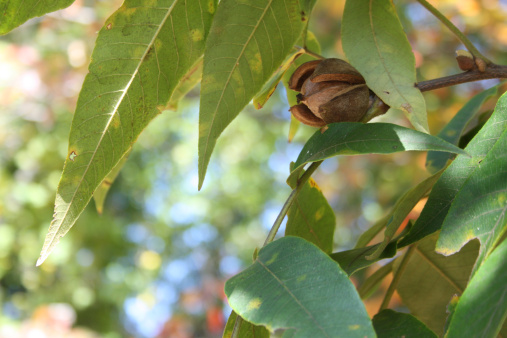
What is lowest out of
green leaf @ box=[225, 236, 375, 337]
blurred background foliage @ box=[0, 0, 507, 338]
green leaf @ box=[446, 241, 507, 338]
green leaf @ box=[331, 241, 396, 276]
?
blurred background foliage @ box=[0, 0, 507, 338]

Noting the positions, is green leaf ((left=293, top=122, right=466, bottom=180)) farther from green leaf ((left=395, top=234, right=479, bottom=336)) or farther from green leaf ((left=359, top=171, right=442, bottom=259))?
green leaf ((left=395, top=234, right=479, bottom=336))

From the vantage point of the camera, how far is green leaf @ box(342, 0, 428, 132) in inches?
17.2

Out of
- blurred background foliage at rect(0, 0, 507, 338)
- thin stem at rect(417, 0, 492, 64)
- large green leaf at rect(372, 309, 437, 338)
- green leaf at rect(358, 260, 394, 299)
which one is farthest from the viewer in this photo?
blurred background foliage at rect(0, 0, 507, 338)

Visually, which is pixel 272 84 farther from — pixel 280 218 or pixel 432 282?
pixel 432 282

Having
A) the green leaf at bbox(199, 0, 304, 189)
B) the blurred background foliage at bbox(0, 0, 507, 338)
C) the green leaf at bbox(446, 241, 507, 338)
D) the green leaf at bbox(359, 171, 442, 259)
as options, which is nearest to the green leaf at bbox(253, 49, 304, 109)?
the green leaf at bbox(199, 0, 304, 189)

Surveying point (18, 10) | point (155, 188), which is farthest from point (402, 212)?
point (155, 188)

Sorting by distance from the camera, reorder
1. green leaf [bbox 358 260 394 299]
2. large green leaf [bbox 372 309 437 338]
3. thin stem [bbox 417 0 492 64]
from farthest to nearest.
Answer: green leaf [bbox 358 260 394 299]
thin stem [bbox 417 0 492 64]
large green leaf [bbox 372 309 437 338]

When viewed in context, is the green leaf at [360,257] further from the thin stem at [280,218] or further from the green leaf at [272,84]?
the green leaf at [272,84]

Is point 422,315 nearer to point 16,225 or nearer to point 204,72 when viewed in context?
point 204,72

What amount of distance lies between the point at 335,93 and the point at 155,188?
429cm

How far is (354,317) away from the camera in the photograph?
0.94 feet

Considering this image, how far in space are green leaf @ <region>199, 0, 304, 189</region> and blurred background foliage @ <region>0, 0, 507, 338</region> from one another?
1785mm

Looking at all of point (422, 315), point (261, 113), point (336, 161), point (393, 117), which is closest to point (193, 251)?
point (261, 113)

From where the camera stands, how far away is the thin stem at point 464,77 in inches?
18.0
